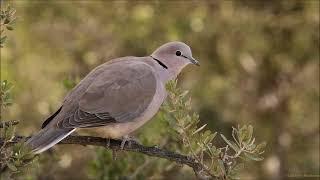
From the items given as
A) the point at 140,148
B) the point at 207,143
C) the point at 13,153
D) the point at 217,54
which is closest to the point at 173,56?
the point at 140,148

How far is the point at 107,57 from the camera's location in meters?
8.31

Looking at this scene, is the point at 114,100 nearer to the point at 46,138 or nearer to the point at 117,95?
the point at 117,95

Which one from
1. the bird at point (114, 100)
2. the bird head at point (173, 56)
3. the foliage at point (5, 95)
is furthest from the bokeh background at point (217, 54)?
the foliage at point (5, 95)

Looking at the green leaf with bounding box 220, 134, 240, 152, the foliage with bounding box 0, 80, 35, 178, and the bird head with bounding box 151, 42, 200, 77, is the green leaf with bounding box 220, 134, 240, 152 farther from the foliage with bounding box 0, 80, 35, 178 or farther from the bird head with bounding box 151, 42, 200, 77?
the bird head with bounding box 151, 42, 200, 77

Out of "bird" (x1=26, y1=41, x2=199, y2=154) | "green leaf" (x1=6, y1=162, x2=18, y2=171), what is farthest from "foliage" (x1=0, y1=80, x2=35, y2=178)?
"bird" (x1=26, y1=41, x2=199, y2=154)

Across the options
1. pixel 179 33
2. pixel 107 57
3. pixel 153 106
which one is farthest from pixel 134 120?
pixel 107 57

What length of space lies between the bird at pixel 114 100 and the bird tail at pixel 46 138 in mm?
35

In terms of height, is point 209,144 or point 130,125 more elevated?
point 209,144

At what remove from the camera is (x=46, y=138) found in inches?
127

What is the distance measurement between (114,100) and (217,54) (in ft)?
16.1

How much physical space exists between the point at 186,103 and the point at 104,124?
787 mm

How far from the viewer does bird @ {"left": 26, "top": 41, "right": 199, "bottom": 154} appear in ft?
11.6

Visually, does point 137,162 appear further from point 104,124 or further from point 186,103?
point 186,103

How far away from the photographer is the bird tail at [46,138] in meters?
3.10
